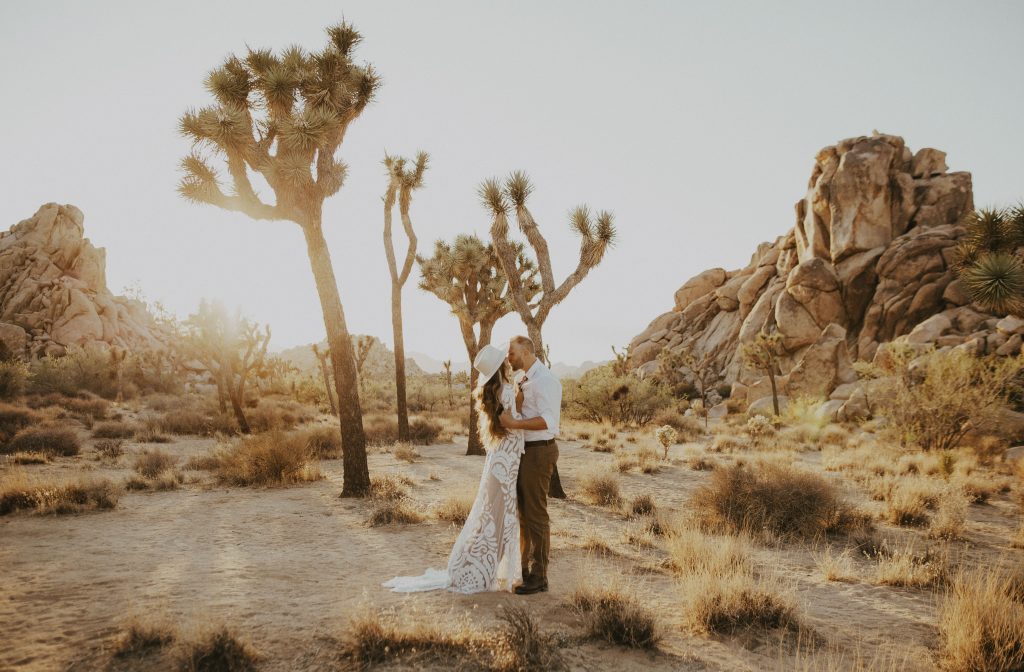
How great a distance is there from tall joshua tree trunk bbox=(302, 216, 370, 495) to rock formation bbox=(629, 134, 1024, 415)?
2332 cm

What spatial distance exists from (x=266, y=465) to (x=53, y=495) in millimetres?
3346

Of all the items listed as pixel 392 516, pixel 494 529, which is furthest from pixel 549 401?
pixel 392 516

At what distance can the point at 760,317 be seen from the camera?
36281 millimetres

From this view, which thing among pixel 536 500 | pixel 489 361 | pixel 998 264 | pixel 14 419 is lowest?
pixel 536 500

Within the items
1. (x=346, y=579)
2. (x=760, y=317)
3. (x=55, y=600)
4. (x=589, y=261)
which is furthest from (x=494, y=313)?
(x=760, y=317)

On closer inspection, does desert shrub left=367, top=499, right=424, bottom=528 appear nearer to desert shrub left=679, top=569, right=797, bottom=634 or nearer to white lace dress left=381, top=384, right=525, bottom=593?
white lace dress left=381, top=384, right=525, bottom=593

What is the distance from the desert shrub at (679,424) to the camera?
20375 millimetres

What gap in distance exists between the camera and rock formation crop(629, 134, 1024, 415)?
90.6 ft

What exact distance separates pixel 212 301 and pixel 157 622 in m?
21.3

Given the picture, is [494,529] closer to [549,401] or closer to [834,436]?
[549,401]

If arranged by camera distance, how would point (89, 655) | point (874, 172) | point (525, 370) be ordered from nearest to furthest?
point (89, 655) → point (525, 370) → point (874, 172)

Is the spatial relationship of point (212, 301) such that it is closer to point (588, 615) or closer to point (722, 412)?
point (588, 615)

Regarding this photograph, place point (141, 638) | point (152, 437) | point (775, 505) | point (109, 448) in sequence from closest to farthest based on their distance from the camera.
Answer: point (141, 638)
point (775, 505)
point (109, 448)
point (152, 437)

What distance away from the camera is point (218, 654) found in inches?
137
